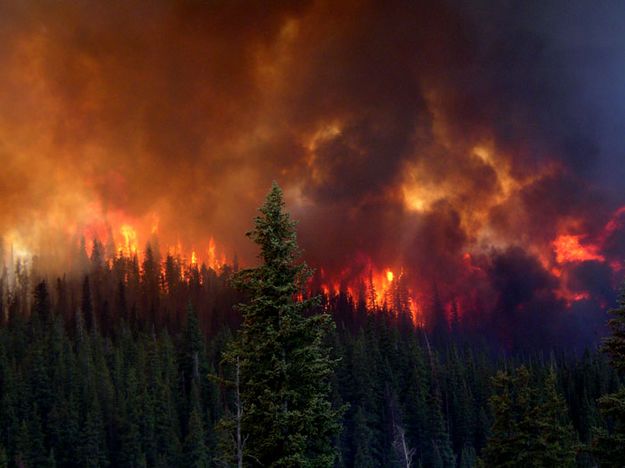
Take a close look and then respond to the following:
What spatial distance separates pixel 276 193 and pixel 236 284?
4.34 m

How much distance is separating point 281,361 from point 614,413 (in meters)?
14.2

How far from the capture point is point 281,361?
76.9 ft

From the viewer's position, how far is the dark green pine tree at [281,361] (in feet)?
75.7

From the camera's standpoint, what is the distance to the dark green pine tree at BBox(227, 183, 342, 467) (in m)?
23.1

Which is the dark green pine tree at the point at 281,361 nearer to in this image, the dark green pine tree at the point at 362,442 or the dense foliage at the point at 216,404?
the dense foliage at the point at 216,404

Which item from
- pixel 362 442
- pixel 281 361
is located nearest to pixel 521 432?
pixel 281 361

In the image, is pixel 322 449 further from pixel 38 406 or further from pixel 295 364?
pixel 38 406

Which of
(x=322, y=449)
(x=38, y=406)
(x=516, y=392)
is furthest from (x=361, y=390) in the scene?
(x=322, y=449)

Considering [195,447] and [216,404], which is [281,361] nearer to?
[195,447]

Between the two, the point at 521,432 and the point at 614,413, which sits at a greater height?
the point at 614,413

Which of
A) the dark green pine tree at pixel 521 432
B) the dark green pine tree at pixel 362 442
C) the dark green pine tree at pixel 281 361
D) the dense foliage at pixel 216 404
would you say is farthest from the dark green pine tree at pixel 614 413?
the dark green pine tree at pixel 362 442

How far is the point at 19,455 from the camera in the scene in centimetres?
9038

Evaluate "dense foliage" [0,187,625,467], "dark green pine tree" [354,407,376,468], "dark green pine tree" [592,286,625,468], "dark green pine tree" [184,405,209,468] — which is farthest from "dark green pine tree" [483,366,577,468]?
"dark green pine tree" [184,405,209,468]

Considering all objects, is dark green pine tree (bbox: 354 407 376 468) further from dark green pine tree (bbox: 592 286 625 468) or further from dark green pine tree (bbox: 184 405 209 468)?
dark green pine tree (bbox: 592 286 625 468)
